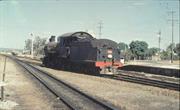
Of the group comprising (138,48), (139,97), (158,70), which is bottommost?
(139,97)

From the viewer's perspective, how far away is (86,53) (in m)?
29.7

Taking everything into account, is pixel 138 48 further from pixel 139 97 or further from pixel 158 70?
pixel 139 97

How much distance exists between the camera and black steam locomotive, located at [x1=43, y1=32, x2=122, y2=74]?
92.8ft

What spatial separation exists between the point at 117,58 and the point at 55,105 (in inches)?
670

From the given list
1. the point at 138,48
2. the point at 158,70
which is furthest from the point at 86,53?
the point at 138,48

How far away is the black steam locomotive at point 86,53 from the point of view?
28.3 meters

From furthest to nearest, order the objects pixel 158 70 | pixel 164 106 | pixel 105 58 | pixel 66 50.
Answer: pixel 158 70
pixel 66 50
pixel 105 58
pixel 164 106

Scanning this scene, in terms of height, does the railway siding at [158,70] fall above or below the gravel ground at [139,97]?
above

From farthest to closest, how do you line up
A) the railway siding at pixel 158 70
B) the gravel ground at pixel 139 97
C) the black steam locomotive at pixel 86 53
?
the railway siding at pixel 158 70 → the black steam locomotive at pixel 86 53 → the gravel ground at pixel 139 97

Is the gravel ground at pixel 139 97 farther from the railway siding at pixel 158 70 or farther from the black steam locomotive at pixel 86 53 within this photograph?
the railway siding at pixel 158 70

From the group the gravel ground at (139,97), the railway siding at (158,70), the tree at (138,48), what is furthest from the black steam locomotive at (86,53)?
the tree at (138,48)

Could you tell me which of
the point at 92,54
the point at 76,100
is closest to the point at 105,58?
the point at 92,54

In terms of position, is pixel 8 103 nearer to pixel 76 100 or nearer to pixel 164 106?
pixel 76 100

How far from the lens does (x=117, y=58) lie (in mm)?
29422
